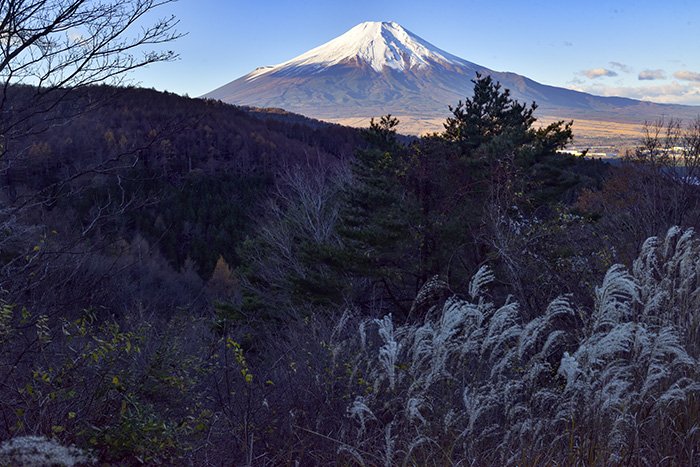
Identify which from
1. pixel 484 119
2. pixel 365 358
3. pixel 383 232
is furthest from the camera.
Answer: pixel 484 119

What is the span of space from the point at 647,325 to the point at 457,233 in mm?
9130

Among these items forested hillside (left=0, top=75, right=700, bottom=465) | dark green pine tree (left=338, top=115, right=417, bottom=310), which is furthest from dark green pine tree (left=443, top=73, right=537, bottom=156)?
forested hillside (left=0, top=75, right=700, bottom=465)

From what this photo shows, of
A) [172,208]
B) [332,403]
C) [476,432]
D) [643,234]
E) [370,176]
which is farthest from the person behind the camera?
[172,208]

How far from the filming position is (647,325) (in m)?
2.68

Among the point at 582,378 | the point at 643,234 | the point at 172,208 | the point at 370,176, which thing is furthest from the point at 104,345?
the point at 172,208

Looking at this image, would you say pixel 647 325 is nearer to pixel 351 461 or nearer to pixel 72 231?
pixel 351 461

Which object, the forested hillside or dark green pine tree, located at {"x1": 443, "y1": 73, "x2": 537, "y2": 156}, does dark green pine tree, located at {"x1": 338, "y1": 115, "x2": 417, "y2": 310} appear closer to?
the forested hillside

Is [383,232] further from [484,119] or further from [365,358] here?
[484,119]

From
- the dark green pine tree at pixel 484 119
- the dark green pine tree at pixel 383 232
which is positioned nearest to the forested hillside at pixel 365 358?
the dark green pine tree at pixel 383 232

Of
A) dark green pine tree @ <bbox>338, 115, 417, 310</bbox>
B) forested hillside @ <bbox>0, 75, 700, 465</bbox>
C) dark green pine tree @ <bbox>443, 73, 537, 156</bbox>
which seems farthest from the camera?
dark green pine tree @ <bbox>443, 73, 537, 156</bbox>

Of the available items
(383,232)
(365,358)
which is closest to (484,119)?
(383,232)

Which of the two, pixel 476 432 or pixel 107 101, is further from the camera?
pixel 107 101

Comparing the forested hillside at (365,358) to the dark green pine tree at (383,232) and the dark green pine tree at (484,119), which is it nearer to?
the dark green pine tree at (383,232)

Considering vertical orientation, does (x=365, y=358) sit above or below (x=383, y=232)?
above
